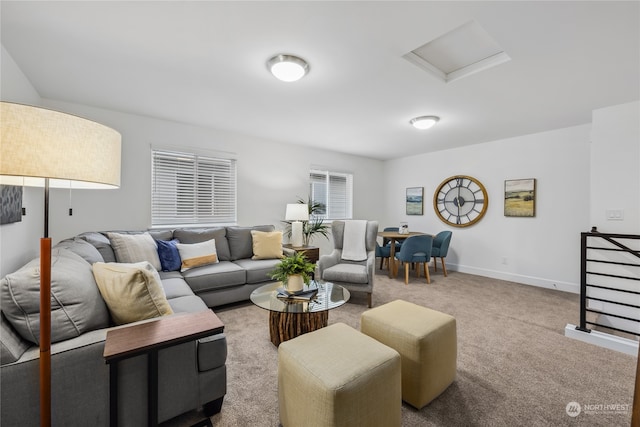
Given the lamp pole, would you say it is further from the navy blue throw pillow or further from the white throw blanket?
the white throw blanket

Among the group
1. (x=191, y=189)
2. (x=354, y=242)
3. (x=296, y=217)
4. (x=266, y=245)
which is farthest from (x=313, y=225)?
(x=191, y=189)

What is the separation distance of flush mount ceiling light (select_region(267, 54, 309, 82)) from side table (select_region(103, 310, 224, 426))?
74.8 inches

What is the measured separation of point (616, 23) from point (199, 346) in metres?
3.25

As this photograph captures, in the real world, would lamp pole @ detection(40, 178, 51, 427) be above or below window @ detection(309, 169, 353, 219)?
below

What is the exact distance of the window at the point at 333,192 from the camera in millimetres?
5321

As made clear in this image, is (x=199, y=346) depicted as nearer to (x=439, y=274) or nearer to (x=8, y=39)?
(x=8, y=39)

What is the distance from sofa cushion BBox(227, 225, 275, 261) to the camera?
11.9 ft

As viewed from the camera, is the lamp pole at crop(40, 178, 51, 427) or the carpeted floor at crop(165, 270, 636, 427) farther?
the carpeted floor at crop(165, 270, 636, 427)

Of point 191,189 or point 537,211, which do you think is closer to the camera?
point 191,189

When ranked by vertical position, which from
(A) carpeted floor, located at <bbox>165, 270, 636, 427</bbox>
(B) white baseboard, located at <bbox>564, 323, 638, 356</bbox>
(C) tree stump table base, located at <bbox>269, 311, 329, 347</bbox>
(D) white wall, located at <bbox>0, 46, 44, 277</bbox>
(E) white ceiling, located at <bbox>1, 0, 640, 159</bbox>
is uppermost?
(E) white ceiling, located at <bbox>1, 0, 640, 159</bbox>

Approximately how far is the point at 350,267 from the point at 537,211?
321cm

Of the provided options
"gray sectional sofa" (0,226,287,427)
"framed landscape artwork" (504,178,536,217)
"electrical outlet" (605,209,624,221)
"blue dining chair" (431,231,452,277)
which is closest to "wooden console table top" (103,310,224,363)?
"gray sectional sofa" (0,226,287,427)

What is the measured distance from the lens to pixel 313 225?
4.88 m

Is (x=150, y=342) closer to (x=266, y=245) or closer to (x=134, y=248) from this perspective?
(x=134, y=248)
